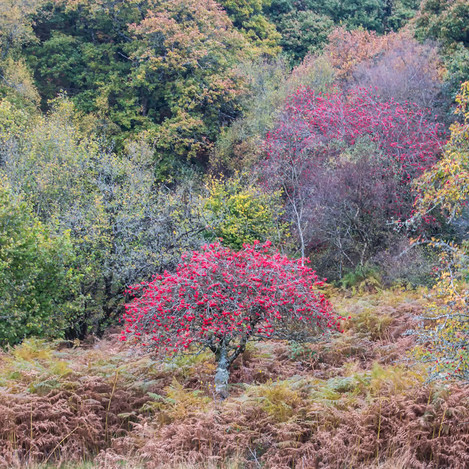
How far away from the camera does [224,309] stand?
7.59m

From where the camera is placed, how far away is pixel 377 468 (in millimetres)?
5605

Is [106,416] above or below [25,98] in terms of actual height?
below

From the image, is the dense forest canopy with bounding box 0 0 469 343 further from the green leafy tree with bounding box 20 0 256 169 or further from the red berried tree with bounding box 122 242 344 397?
the red berried tree with bounding box 122 242 344 397

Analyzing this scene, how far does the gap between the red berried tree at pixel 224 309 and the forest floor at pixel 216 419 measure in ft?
2.12

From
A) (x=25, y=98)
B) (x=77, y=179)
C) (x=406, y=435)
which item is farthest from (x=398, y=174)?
(x=25, y=98)

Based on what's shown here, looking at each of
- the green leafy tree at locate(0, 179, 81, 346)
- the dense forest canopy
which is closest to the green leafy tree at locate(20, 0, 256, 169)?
the dense forest canopy

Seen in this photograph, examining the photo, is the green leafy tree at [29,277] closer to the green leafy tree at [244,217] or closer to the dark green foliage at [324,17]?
the green leafy tree at [244,217]

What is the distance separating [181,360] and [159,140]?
16.9 meters

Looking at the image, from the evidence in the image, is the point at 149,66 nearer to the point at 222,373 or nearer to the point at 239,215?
the point at 239,215

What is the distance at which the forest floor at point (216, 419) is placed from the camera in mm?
5938

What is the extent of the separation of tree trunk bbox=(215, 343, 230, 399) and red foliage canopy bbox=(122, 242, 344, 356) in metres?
0.12

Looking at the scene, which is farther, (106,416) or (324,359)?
(324,359)

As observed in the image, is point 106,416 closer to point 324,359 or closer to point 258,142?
point 324,359

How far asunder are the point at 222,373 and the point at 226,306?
106 centimetres
